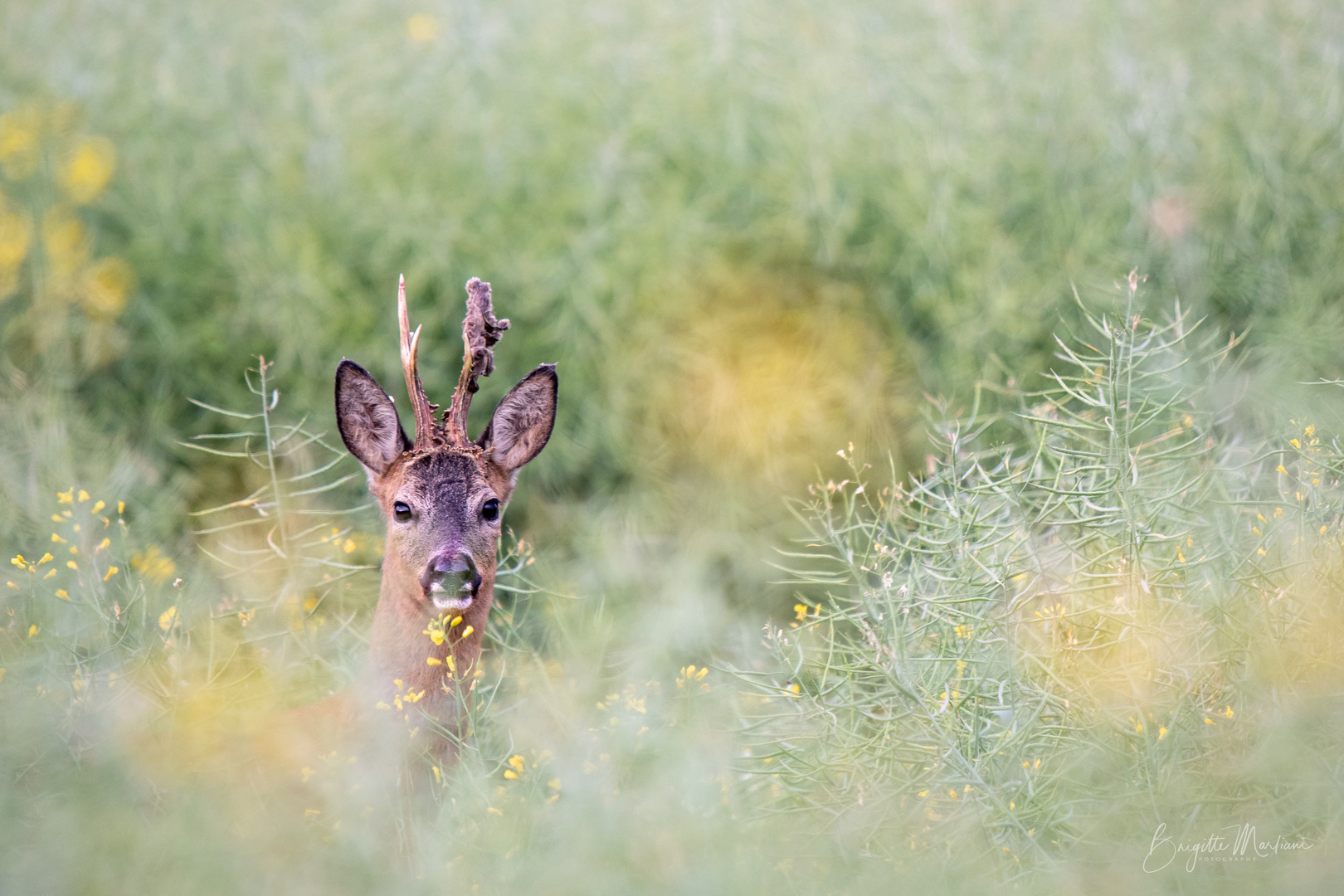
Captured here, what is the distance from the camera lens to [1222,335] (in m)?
4.55

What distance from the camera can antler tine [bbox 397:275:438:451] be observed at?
8.59 ft

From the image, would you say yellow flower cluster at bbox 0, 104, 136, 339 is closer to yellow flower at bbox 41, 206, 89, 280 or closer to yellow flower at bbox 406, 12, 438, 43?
yellow flower at bbox 41, 206, 89, 280

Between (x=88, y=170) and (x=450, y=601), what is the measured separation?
2816mm

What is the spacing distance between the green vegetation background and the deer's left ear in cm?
119

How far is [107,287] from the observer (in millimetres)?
4547

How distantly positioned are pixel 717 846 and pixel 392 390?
111 inches

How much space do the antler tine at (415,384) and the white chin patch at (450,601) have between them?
39 centimetres

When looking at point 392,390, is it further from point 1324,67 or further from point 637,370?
point 1324,67

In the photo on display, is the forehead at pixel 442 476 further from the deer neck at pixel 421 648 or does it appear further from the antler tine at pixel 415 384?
the deer neck at pixel 421 648

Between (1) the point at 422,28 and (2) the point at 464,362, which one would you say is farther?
(1) the point at 422,28

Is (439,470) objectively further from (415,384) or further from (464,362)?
(464,362)

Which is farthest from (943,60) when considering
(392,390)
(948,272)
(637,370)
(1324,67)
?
(392,390)

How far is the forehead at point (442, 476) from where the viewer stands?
2.94 metres

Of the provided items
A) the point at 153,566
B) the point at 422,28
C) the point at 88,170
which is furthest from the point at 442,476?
the point at 422,28
